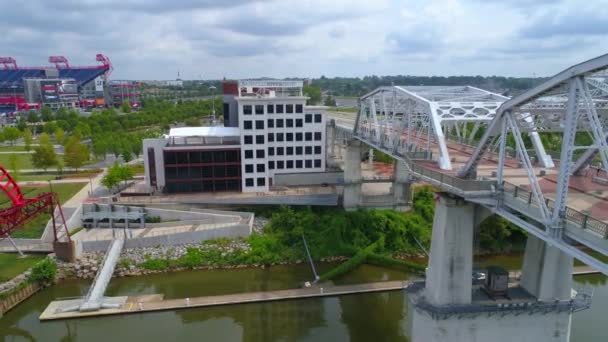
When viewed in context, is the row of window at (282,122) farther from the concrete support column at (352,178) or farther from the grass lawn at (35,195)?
the grass lawn at (35,195)

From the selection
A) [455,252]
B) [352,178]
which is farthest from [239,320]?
[352,178]

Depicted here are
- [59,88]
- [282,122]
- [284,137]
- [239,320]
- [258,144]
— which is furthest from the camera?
[59,88]

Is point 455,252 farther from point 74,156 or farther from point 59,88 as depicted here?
point 59,88

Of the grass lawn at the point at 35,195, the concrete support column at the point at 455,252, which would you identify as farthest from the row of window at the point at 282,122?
the concrete support column at the point at 455,252

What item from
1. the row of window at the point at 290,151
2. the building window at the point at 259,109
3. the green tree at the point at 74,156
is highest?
the building window at the point at 259,109

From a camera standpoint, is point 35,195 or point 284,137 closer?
point 35,195

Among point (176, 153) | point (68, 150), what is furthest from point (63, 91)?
point (176, 153)
